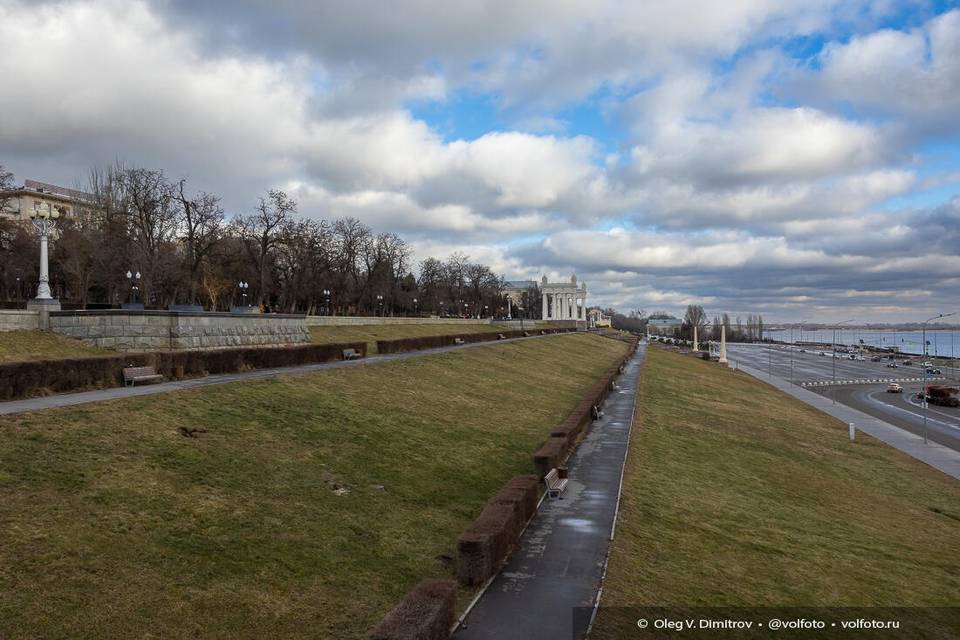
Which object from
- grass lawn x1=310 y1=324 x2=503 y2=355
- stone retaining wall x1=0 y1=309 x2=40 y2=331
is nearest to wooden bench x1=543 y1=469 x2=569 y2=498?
stone retaining wall x1=0 y1=309 x2=40 y2=331

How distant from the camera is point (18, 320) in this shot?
76.8 feet

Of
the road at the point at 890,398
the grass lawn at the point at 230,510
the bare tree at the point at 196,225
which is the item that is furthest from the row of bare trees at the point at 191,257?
the road at the point at 890,398

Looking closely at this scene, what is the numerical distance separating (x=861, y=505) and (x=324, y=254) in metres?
64.0

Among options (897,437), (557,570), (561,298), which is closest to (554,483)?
(557,570)

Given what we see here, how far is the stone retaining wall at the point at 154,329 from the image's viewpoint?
24094mm

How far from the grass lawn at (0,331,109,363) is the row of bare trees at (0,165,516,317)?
19633 mm

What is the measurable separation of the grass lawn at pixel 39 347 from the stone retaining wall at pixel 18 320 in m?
0.31

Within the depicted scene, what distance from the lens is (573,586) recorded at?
9.82m

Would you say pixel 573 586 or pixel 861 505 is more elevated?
pixel 573 586

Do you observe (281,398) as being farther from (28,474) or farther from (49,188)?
(49,188)

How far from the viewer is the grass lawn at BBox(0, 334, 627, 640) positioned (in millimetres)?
7438

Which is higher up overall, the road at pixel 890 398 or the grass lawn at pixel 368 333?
the grass lawn at pixel 368 333

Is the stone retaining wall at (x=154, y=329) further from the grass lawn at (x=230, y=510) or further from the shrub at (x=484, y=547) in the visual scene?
the shrub at (x=484, y=547)

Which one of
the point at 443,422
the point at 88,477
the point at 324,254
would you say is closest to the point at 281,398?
the point at 443,422
